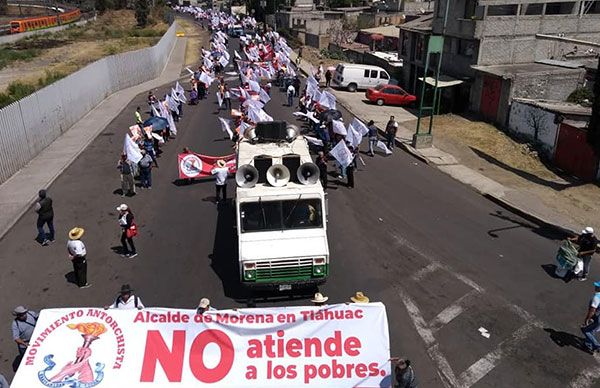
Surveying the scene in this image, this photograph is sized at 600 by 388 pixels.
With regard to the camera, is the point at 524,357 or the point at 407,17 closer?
the point at 524,357

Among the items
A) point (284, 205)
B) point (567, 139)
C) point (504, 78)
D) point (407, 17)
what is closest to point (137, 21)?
point (407, 17)

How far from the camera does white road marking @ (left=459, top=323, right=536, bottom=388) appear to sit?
32.2 feet

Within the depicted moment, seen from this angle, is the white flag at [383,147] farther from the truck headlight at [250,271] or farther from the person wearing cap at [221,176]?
the truck headlight at [250,271]

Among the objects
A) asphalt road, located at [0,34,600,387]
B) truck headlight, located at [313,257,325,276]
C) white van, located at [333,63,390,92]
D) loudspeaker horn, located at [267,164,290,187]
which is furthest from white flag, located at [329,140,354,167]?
white van, located at [333,63,390,92]

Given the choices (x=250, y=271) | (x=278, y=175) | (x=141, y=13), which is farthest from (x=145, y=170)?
(x=141, y=13)

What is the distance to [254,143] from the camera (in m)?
14.6

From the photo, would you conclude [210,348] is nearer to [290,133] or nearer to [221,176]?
[290,133]

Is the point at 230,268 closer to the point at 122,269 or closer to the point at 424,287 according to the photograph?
the point at 122,269

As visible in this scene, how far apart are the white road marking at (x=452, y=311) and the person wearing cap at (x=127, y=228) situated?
7.95m

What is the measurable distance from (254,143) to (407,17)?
64754 millimetres

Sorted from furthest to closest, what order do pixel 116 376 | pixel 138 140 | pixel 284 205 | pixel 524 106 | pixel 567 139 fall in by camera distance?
pixel 524 106 → pixel 567 139 → pixel 138 140 → pixel 284 205 → pixel 116 376

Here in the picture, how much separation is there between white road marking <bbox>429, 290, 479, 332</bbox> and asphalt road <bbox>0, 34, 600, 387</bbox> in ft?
0.12

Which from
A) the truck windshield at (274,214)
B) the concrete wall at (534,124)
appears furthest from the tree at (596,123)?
the truck windshield at (274,214)

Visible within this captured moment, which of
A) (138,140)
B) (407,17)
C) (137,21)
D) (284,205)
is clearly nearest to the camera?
(284,205)
